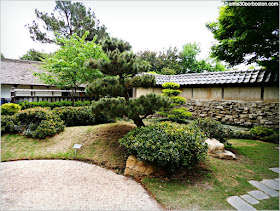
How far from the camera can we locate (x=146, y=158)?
3322mm

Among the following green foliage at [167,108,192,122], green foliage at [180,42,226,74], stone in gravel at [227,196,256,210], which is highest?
green foliage at [180,42,226,74]

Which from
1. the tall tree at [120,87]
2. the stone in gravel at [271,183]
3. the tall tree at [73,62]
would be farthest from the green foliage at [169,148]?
the tall tree at [73,62]

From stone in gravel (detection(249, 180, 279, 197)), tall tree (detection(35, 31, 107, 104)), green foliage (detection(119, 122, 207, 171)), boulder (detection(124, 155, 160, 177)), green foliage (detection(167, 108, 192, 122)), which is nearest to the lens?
stone in gravel (detection(249, 180, 279, 197))

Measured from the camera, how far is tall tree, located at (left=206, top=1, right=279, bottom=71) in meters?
3.93

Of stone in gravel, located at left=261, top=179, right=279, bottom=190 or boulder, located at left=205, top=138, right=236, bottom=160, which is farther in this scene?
boulder, located at left=205, top=138, right=236, bottom=160

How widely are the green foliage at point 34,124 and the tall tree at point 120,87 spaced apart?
204cm

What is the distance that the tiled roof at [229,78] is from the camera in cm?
694

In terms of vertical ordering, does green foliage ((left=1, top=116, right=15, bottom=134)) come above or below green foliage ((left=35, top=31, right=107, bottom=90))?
below

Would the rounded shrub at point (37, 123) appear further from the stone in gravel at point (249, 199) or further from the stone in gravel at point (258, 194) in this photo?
the stone in gravel at point (258, 194)

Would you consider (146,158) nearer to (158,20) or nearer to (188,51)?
(158,20)

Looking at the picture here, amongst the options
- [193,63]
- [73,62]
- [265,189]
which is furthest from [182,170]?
[193,63]

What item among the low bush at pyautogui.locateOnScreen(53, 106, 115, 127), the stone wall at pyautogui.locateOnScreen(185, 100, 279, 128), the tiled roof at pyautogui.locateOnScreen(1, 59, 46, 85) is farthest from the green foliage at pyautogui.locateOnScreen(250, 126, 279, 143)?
the tiled roof at pyautogui.locateOnScreen(1, 59, 46, 85)

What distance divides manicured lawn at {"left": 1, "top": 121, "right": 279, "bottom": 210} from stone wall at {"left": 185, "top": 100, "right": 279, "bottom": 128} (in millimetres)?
1900

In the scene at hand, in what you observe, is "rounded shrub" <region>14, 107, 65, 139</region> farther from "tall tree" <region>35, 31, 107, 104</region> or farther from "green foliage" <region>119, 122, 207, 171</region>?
"green foliage" <region>119, 122, 207, 171</region>
